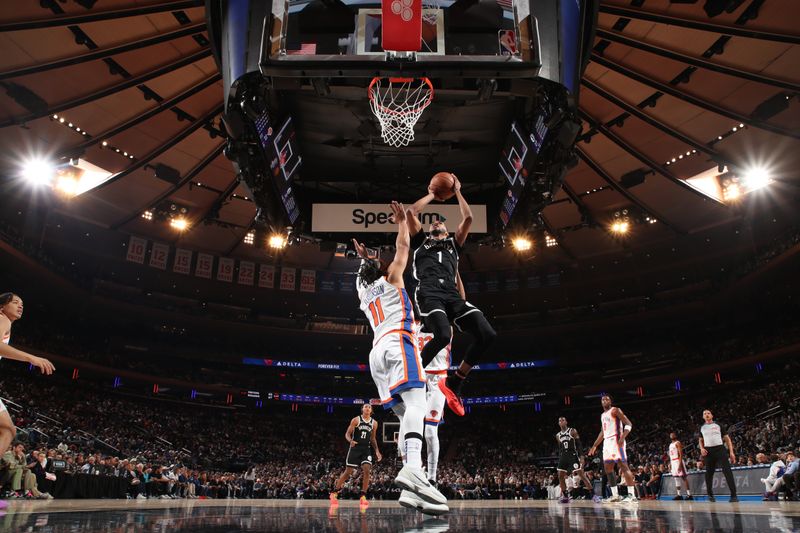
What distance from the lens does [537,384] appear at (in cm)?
3606

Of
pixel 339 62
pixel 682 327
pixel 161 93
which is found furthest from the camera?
pixel 682 327

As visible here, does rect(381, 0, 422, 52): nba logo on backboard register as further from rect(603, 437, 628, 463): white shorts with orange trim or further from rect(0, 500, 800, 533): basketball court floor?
rect(603, 437, 628, 463): white shorts with orange trim

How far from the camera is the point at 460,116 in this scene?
11570mm

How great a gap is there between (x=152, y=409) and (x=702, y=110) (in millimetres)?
30415

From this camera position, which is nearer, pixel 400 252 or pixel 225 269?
pixel 400 252

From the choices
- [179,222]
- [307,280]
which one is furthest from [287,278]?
[179,222]

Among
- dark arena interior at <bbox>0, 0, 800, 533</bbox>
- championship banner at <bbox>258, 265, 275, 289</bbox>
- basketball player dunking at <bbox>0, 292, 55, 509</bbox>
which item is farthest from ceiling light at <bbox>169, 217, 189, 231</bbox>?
basketball player dunking at <bbox>0, 292, 55, 509</bbox>

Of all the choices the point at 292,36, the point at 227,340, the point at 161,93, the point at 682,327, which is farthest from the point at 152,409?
the point at 682,327

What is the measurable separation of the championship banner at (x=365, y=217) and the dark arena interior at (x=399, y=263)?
0.07 metres

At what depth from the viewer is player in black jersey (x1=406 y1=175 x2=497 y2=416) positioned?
5559 millimetres

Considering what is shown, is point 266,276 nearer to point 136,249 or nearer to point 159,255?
point 159,255

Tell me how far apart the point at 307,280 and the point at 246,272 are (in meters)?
3.76

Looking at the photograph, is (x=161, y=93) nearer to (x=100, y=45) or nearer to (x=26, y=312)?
(x=100, y=45)

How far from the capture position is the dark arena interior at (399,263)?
7.52 meters
